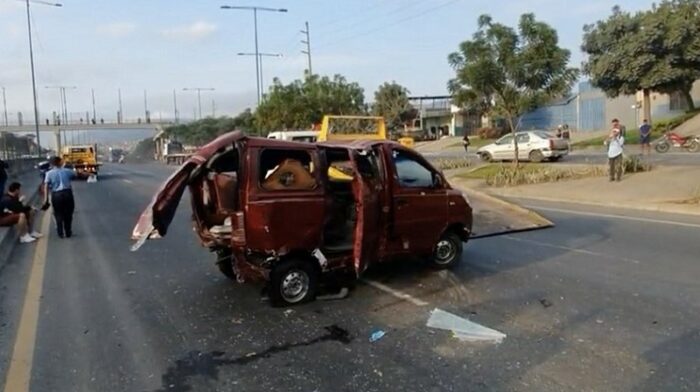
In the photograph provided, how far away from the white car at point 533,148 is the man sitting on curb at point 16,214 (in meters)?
20.9

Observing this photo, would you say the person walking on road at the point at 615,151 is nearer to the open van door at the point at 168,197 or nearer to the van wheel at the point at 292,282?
the van wheel at the point at 292,282

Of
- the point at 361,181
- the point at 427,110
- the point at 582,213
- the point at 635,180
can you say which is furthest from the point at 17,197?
the point at 427,110

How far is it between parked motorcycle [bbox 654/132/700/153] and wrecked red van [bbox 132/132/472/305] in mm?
26811

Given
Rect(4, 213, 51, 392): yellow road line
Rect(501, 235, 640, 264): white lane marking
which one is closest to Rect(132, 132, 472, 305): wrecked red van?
Rect(4, 213, 51, 392): yellow road line

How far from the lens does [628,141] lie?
38.6m

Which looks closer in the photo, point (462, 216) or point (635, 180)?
point (462, 216)

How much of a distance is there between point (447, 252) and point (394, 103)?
68.7 meters

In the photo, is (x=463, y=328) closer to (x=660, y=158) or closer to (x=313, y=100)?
(x=660, y=158)

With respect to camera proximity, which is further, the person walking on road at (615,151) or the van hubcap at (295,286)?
the person walking on road at (615,151)

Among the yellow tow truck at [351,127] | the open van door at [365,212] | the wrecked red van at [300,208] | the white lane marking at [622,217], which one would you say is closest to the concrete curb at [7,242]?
the wrecked red van at [300,208]

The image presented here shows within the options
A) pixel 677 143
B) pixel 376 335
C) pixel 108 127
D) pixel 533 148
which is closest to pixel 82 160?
pixel 533 148

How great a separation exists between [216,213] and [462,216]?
310 cm

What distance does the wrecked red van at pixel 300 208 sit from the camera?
6.20 m

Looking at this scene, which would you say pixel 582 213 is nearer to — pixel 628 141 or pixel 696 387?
pixel 696 387
